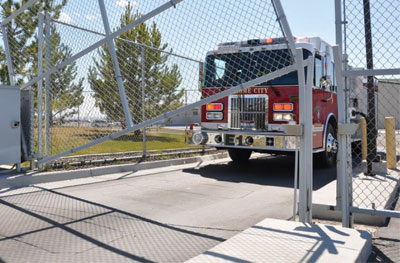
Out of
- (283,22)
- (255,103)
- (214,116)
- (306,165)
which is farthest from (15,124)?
(306,165)

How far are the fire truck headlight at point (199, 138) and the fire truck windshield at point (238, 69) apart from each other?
119 centimetres

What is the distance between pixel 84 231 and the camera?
4750 mm

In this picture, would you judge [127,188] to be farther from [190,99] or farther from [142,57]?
[142,57]

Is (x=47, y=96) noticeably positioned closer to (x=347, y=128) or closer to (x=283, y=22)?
(x=283, y=22)

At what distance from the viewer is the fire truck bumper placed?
8.72m

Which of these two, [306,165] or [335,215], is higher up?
[306,165]

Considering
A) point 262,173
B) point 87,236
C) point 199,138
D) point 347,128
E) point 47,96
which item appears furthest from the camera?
point 262,173

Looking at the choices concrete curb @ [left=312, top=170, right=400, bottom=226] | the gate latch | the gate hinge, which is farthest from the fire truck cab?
the gate hinge

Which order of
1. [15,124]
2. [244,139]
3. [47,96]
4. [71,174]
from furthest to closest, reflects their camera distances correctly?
[244,139] < [47,96] < [71,174] < [15,124]

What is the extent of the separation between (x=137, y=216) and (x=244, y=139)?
420 cm

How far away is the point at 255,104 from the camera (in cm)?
927

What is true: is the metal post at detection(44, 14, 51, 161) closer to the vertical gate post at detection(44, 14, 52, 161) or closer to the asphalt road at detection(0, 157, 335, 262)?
the vertical gate post at detection(44, 14, 52, 161)

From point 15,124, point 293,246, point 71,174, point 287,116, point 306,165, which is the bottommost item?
point 293,246

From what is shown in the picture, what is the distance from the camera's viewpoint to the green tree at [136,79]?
832 cm
